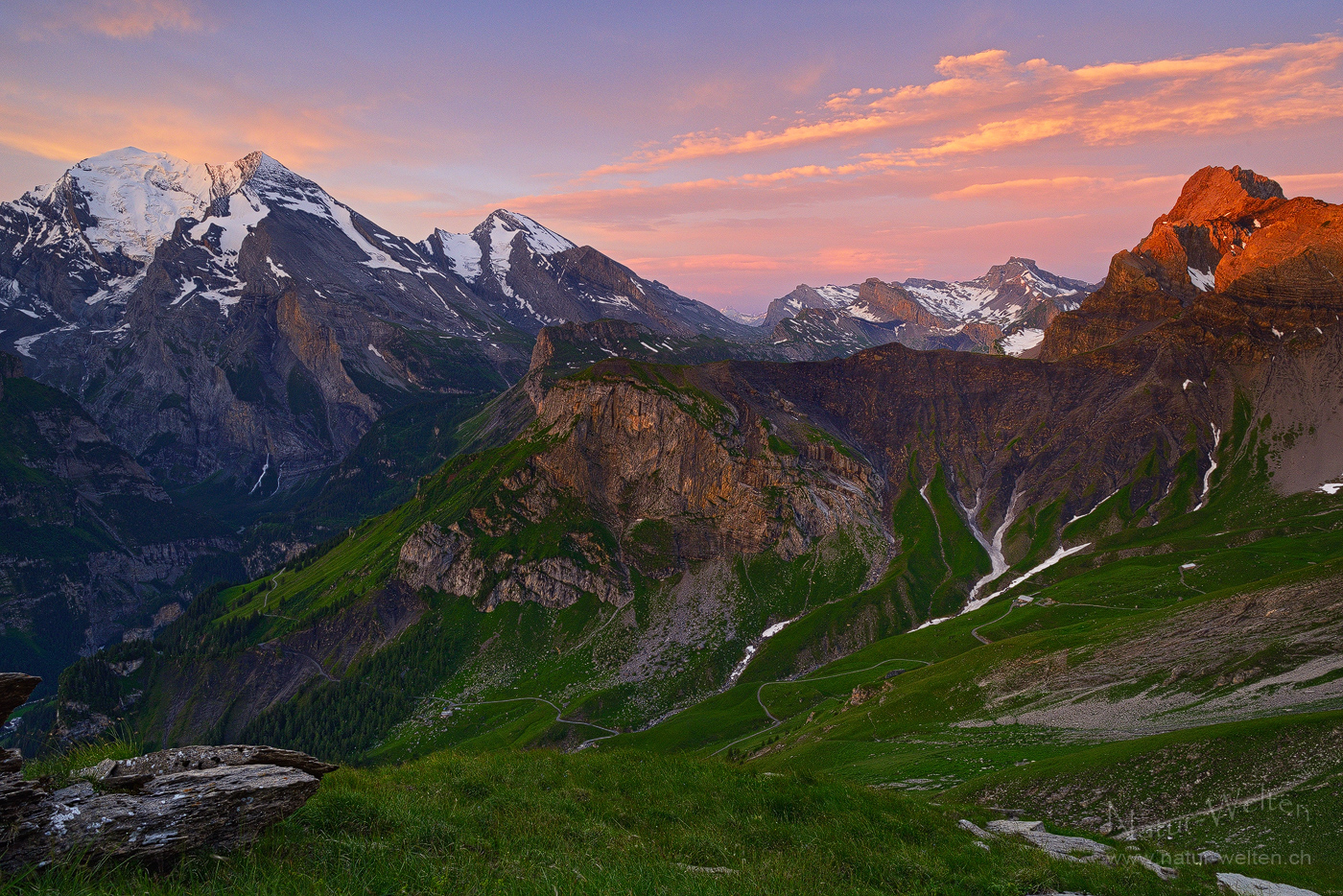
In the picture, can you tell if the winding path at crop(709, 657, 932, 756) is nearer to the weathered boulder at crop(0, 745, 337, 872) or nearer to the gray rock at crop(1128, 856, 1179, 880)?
the gray rock at crop(1128, 856, 1179, 880)

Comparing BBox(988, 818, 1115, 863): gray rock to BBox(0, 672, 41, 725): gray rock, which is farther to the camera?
BBox(988, 818, 1115, 863): gray rock

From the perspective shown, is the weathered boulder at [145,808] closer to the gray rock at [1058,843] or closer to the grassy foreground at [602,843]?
the grassy foreground at [602,843]

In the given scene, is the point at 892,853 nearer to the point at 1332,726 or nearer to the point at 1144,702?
the point at 1332,726

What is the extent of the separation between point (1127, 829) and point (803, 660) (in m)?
140

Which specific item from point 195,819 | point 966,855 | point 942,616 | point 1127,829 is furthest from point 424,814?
point 942,616

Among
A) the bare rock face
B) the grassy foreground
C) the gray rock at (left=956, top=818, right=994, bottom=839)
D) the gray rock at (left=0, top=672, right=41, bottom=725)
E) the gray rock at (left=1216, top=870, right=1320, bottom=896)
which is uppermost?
the gray rock at (left=0, top=672, right=41, bottom=725)

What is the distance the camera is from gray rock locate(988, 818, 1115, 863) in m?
23.9

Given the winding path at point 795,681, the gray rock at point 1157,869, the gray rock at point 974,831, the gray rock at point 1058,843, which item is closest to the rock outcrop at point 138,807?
the gray rock at point 974,831

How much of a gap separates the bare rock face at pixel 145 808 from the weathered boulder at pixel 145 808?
0.06 ft

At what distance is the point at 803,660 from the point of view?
175250 mm

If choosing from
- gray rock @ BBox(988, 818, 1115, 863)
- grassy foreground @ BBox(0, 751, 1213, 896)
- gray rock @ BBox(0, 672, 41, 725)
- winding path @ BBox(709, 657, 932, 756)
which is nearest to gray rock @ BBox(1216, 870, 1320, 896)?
grassy foreground @ BBox(0, 751, 1213, 896)

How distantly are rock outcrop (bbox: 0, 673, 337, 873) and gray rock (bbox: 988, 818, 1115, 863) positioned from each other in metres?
23.7

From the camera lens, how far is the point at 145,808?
14.0 m

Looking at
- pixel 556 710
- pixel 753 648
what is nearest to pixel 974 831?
pixel 556 710
